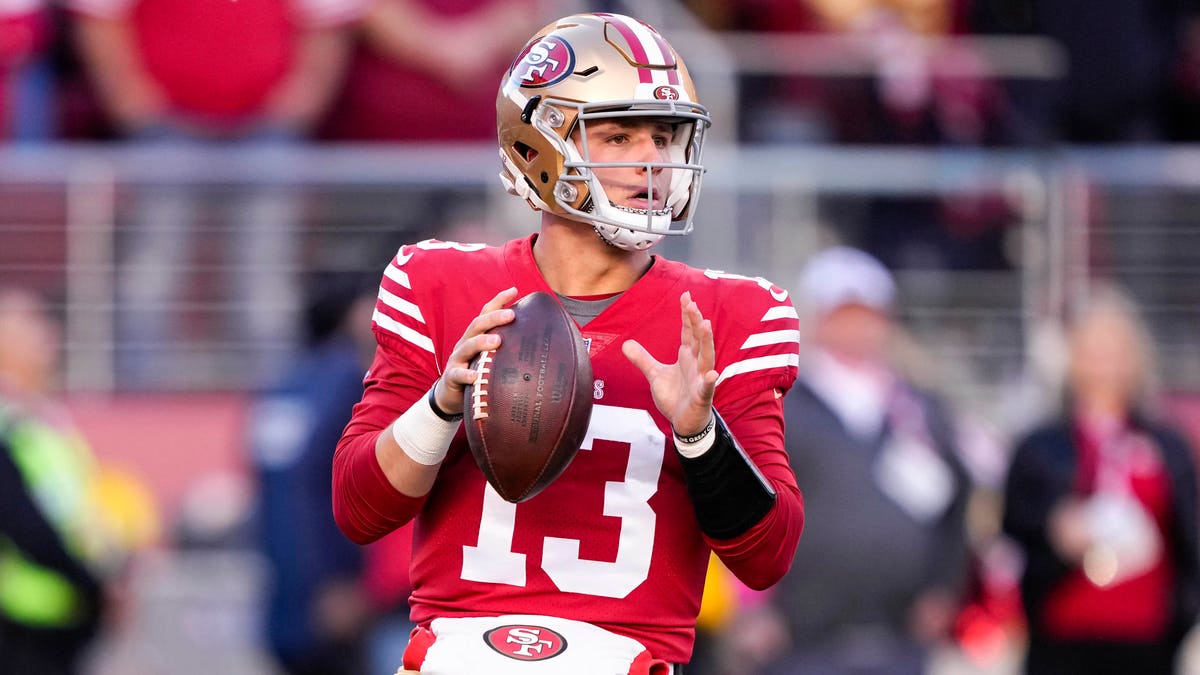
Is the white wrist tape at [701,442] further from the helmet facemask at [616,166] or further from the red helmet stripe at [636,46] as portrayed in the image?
the red helmet stripe at [636,46]

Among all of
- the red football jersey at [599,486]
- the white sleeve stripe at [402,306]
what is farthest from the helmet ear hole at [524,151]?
the white sleeve stripe at [402,306]

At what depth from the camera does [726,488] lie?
311 cm

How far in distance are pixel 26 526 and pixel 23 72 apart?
2174 mm

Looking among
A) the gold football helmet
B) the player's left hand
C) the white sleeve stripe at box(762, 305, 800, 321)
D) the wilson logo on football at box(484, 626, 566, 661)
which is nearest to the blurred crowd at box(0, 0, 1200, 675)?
the white sleeve stripe at box(762, 305, 800, 321)

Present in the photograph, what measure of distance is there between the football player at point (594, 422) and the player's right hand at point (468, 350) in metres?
0.01

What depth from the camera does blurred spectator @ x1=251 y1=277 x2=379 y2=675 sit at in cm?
626

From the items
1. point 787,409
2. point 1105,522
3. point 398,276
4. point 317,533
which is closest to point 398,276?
point 398,276

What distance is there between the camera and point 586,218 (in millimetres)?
3352

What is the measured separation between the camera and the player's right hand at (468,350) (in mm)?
3049

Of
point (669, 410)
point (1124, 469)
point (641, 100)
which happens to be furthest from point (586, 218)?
point (1124, 469)

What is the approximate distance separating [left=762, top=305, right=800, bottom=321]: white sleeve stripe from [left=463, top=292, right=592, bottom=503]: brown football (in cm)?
46

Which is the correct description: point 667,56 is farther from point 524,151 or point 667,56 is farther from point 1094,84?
point 1094,84

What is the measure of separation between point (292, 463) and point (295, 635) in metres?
0.57

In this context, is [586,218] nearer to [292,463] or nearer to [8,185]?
[292,463]
